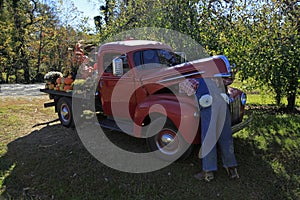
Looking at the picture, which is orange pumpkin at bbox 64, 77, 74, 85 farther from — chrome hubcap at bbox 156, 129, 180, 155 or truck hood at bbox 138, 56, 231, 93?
chrome hubcap at bbox 156, 129, 180, 155

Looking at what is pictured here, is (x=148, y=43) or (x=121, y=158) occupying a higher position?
(x=148, y=43)

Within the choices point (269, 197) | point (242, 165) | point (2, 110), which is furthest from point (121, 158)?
point (2, 110)

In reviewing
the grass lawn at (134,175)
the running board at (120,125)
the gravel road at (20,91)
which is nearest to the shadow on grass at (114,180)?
the grass lawn at (134,175)

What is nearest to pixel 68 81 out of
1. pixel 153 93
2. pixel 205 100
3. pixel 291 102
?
pixel 153 93

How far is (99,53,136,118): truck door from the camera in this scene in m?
4.81

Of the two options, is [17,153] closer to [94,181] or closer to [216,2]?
[94,181]

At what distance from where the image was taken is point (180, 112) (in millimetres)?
3873

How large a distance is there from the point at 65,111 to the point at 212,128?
388cm

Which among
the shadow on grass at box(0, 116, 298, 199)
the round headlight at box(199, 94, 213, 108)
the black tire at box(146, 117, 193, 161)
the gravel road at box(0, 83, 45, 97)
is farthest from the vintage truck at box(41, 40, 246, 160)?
the gravel road at box(0, 83, 45, 97)

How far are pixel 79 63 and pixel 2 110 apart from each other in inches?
124

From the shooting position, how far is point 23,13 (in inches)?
794

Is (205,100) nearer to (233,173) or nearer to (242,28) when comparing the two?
(233,173)

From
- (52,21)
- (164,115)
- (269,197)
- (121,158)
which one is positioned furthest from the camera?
(52,21)

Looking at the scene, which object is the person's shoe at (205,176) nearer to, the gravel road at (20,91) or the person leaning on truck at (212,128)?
the person leaning on truck at (212,128)
